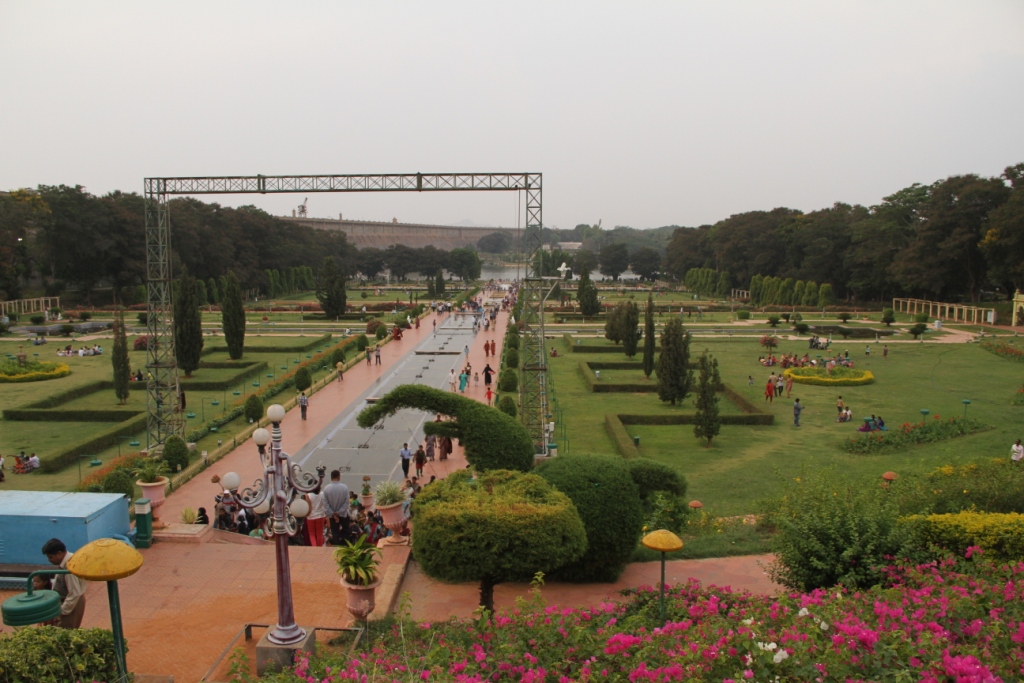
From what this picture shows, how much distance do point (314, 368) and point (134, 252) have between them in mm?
27600

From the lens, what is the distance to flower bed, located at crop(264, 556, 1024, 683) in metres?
5.20

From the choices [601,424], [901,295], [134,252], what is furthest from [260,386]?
[901,295]

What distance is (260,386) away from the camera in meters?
24.4

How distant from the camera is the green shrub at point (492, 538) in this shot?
7.68m

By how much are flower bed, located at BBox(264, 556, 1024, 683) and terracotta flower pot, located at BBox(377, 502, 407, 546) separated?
3.04 metres

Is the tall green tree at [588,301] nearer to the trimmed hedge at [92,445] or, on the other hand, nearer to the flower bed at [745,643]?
the trimmed hedge at [92,445]

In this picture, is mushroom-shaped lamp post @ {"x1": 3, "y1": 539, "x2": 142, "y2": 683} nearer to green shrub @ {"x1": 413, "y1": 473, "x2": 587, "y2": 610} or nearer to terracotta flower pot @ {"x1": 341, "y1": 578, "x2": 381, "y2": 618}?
terracotta flower pot @ {"x1": 341, "y1": 578, "x2": 381, "y2": 618}

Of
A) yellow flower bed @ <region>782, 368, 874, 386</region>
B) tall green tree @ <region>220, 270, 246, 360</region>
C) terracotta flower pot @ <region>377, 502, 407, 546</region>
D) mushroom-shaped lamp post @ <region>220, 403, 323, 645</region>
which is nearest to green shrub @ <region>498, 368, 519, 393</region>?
yellow flower bed @ <region>782, 368, 874, 386</region>

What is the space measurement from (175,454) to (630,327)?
17.7 m

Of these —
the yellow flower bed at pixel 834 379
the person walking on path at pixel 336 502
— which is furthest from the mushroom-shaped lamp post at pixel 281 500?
the yellow flower bed at pixel 834 379

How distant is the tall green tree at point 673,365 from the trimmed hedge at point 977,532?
39.8 ft

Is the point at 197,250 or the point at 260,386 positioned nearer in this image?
the point at 260,386

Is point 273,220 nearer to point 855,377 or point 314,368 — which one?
point 314,368

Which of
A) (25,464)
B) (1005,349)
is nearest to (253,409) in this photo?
(25,464)
